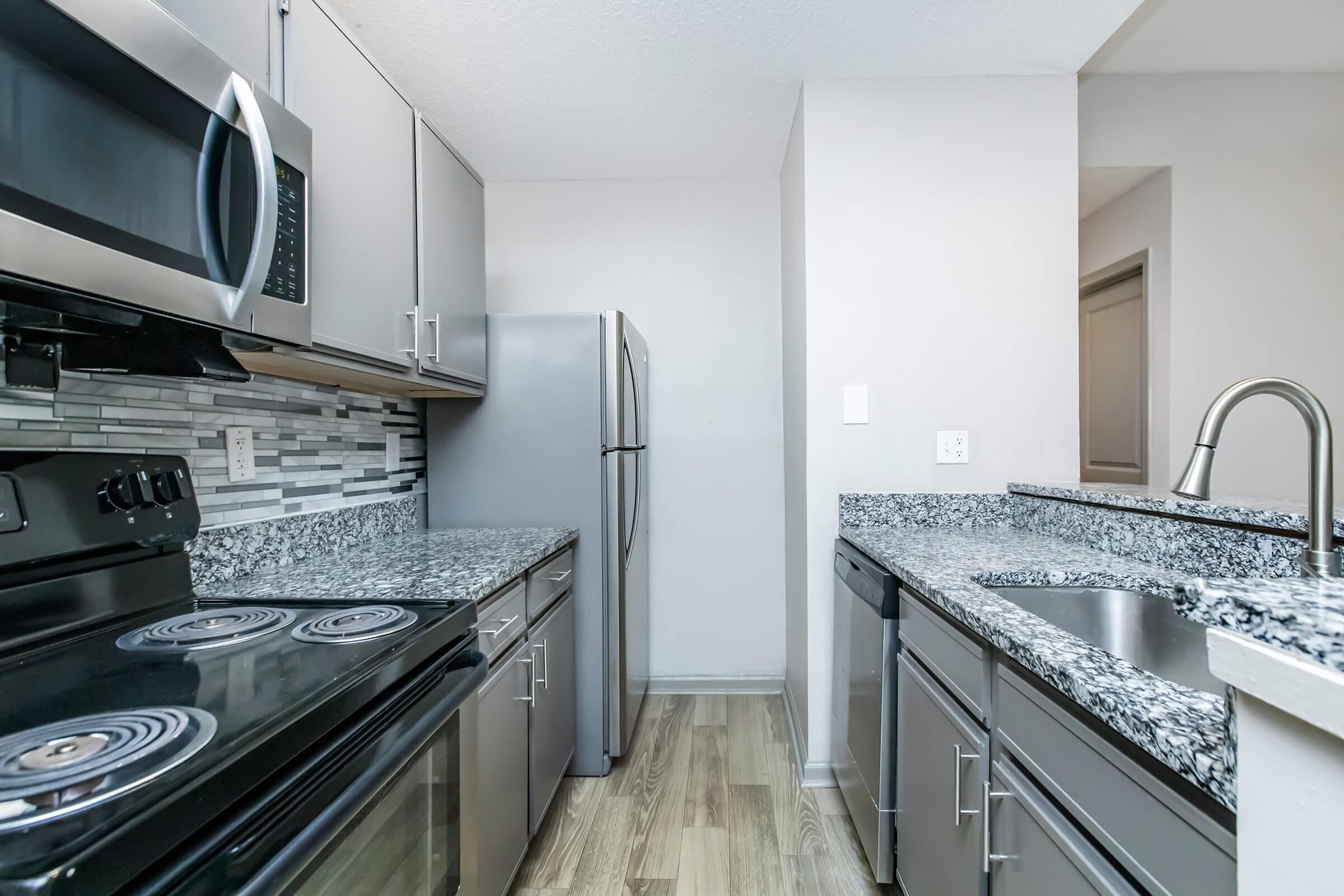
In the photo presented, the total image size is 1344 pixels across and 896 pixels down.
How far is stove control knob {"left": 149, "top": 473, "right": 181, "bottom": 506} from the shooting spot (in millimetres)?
1143

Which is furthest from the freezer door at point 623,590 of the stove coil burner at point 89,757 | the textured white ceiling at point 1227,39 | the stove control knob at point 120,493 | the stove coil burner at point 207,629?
the textured white ceiling at point 1227,39

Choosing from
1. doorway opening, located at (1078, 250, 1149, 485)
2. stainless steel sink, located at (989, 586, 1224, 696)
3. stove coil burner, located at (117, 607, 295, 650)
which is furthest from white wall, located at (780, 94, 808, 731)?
stove coil burner, located at (117, 607, 295, 650)

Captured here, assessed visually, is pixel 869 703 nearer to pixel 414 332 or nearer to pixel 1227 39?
pixel 414 332

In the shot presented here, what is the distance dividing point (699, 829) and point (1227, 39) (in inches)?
127

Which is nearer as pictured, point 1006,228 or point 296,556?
point 296,556

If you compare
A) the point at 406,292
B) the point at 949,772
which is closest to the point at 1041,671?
the point at 949,772

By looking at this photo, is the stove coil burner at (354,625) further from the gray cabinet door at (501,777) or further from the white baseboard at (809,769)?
the white baseboard at (809,769)

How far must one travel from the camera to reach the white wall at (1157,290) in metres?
2.53

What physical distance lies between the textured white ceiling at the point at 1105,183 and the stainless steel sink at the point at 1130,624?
199 centimetres

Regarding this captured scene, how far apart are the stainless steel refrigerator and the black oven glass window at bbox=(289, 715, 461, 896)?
106 cm

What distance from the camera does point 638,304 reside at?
302 centimetres

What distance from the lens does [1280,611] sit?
1.35 feet

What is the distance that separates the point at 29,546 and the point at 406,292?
3.03 feet

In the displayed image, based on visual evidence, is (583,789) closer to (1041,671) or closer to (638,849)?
(638,849)
